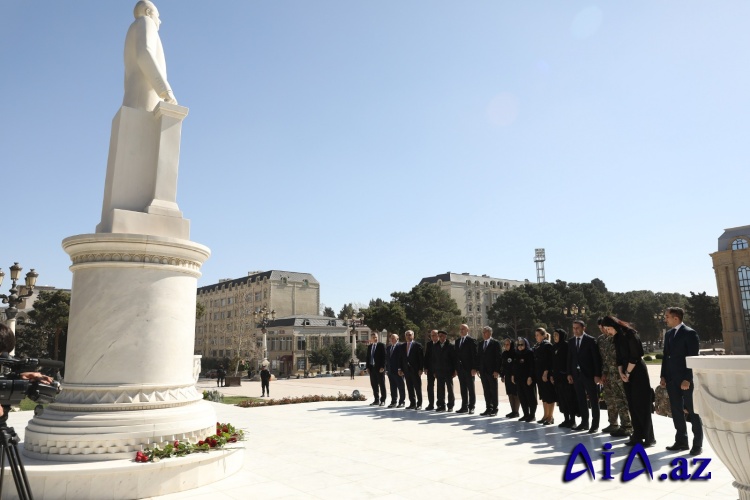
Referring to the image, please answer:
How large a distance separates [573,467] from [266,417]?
282 inches

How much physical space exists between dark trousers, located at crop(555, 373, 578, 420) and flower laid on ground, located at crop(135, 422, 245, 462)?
6.11 m

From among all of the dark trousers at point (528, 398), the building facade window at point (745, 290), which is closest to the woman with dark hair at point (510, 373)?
the dark trousers at point (528, 398)

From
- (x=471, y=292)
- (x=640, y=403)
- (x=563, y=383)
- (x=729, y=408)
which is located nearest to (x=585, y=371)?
(x=563, y=383)

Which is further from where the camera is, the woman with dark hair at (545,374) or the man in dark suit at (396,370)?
the man in dark suit at (396,370)

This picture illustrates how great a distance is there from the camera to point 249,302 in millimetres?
87875

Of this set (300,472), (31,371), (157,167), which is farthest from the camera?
(157,167)

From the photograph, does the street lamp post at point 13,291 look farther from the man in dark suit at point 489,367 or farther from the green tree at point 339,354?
the green tree at point 339,354

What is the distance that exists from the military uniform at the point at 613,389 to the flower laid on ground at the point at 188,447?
19.7 feet

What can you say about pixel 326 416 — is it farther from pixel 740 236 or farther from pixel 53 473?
pixel 740 236

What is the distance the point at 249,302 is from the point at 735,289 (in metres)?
73.6

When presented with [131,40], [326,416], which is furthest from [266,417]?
[131,40]

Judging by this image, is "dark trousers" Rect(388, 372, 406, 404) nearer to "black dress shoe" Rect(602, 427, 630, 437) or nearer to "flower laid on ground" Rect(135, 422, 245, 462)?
"black dress shoe" Rect(602, 427, 630, 437)

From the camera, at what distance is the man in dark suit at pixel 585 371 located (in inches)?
333

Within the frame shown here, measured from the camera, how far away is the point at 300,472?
566 cm
